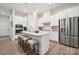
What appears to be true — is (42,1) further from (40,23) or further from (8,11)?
(8,11)

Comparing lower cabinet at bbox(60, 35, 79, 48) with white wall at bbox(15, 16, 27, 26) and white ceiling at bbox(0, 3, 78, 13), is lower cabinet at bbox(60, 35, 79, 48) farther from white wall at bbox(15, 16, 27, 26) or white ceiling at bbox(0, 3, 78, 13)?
white wall at bbox(15, 16, 27, 26)

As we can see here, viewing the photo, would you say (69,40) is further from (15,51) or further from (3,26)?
(3,26)

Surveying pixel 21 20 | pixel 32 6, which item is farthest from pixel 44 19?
pixel 21 20

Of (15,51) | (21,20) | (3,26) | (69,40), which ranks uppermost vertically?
(21,20)

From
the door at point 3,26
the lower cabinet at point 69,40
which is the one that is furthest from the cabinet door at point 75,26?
the door at point 3,26

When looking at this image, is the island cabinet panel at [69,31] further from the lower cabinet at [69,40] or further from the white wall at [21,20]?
the white wall at [21,20]

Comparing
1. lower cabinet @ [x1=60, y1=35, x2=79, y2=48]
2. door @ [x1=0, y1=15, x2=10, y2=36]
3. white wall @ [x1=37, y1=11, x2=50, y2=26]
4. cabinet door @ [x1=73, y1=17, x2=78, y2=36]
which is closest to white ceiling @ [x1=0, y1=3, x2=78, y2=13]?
white wall @ [x1=37, y1=11, x2=50, y2=26]

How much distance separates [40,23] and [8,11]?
109 centimetres

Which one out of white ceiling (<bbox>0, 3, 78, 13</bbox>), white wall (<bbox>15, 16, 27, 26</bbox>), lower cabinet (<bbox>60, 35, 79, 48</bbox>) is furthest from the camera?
lower cabinet (<bbox>60, 35, 79, 48</bbox>)

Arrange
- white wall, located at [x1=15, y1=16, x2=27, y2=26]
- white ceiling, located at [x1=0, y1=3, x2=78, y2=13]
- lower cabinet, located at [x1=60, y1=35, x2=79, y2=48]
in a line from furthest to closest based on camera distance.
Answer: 1. lower cabinet, located at [x1=60, y1=35, x2=79, y2=48]
2. white wall, located at [x1=15, y1=16, x2=27, y2=26]
3. white ceiling, located at [x1=0, y1=3, x2=78, y2=13]

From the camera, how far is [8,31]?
2.27 meters

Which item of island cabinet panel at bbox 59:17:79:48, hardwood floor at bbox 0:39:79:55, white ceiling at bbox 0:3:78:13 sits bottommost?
hardwood floor at bbox 0:39:79:55
